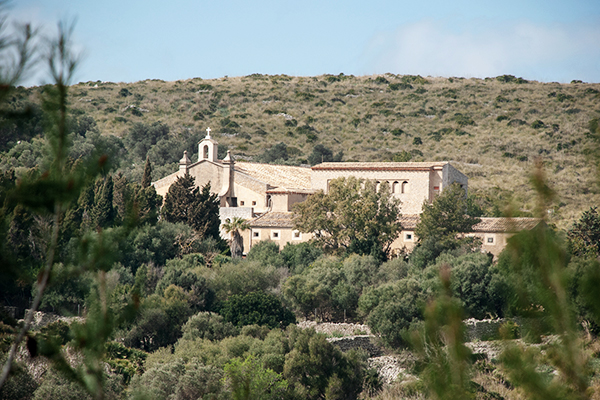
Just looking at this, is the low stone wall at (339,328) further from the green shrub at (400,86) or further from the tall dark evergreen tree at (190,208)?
the green shrub at (400,86)

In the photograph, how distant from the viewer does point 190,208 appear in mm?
36062

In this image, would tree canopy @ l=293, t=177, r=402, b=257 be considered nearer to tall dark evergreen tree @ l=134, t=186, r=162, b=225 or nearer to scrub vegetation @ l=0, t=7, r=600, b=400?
scrub vegetation @ l=0, t=7, r=600, b=400

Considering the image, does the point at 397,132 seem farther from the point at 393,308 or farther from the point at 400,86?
the point at 393,308

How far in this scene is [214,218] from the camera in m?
36.3

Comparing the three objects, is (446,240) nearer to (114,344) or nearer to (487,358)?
(487,358)

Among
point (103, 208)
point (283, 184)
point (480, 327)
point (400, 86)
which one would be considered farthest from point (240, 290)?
point (400, 86)

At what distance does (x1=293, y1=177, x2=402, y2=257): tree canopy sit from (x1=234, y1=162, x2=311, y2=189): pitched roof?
5.37 metres

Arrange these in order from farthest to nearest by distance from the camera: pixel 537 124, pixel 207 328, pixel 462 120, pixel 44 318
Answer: pixel 462 120
pixel 537 124
pixel 44 318
pixel 207 328

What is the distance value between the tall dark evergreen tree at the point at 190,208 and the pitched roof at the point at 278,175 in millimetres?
4996

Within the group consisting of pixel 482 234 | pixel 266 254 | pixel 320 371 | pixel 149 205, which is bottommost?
pixel 320 371

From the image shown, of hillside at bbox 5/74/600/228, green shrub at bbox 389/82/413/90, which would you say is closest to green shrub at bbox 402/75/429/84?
hillside at bbox 5/74/600/228

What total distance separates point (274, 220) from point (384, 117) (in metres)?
38.3

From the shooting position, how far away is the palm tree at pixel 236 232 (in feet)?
121

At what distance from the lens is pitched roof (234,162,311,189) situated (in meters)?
40.9
